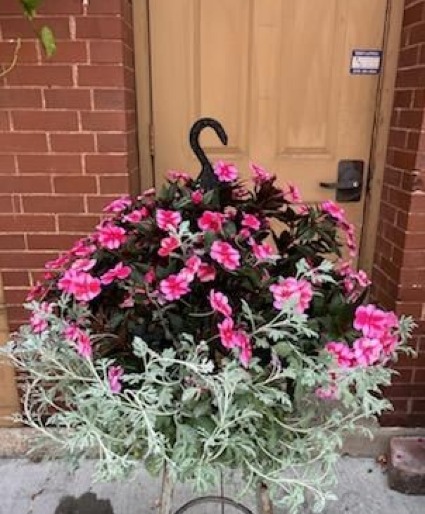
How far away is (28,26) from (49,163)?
0.48 m

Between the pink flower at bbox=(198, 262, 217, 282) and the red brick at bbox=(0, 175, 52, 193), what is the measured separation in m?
1.15

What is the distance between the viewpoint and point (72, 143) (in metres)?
1.99

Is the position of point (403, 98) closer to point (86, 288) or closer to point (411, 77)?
point (411, 77)

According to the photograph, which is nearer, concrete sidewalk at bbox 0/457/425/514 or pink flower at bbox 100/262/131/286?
pink flower at bbox 100/262/131/286

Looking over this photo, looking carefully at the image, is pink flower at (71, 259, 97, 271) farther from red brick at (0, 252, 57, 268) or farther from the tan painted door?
the tan painted door

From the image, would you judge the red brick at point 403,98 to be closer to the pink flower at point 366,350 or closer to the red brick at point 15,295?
the pink flower at point 366,350

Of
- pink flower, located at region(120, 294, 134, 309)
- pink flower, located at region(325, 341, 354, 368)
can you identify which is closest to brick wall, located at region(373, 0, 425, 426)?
pink flower, located at region(325, 341, 354, 368)

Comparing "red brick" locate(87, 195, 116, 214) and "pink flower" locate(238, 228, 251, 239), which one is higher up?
"pink flower" locate(238, 228, 251, 239)

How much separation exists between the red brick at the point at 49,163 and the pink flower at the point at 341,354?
1.29 m

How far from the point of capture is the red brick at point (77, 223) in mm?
2076

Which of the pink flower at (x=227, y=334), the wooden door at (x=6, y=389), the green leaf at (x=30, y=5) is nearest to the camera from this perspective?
the pink flower at (x=227, y=334)

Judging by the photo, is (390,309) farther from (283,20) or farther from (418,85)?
(283,20)

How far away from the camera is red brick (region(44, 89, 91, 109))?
1.94 m

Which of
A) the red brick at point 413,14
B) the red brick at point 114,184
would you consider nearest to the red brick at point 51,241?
the red brick at point 114,184
